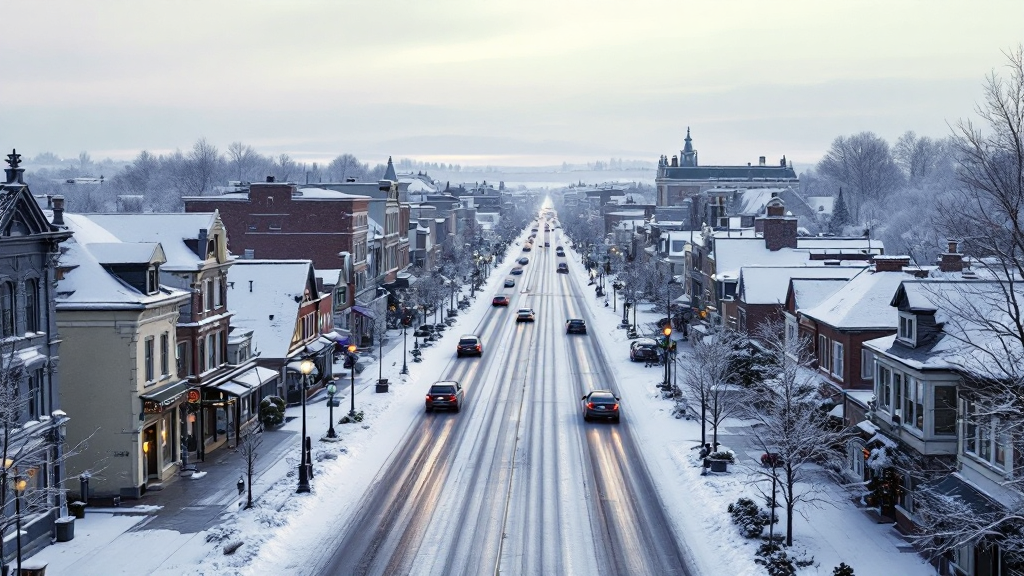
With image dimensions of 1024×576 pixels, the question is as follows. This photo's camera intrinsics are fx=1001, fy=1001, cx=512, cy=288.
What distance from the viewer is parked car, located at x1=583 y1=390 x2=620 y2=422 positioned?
47.6 m

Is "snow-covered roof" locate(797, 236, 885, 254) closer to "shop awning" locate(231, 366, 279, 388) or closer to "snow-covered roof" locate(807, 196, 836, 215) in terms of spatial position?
"shop awning" locate(231, 366, 279, 388)

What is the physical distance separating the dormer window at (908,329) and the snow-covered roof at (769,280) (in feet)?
76.7

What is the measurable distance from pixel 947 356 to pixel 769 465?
20.9 ft

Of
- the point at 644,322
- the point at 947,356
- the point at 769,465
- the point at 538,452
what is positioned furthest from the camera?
the point at 644,322

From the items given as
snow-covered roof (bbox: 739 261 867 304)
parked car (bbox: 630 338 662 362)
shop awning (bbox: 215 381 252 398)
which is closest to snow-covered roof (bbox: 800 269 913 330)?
snow-covered roof (bbox: 739 261 867 304)

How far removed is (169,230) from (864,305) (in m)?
30.0

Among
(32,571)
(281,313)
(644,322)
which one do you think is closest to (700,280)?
(644,322)

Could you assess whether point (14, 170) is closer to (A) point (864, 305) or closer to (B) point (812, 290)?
(A) point (864, 305)

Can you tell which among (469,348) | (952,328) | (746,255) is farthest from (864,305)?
(469,348)

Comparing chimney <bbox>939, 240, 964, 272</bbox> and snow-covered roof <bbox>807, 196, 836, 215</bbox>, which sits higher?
snow-covered roof <bbox>807, 196, 836, 215</bbox>

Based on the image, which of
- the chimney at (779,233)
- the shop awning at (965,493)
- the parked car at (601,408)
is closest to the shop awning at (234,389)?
the parked car at (601,408)

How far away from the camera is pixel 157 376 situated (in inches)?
1492

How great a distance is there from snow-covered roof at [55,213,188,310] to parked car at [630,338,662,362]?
3643 cm

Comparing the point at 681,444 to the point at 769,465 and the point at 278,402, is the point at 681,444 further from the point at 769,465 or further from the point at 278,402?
the point at 278,402
